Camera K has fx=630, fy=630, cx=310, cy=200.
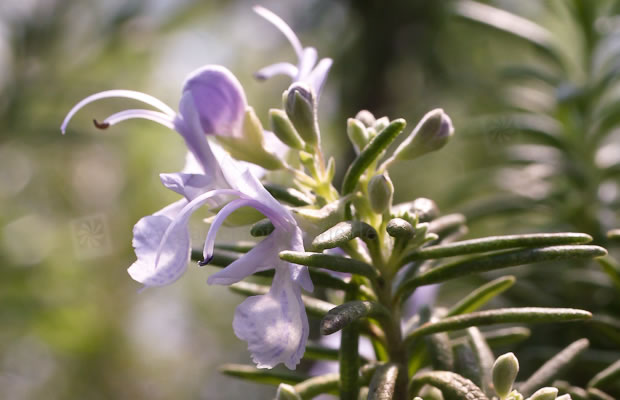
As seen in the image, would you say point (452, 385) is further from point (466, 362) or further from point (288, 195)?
point (288, 195)

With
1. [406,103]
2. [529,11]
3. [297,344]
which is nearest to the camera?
[297,344]

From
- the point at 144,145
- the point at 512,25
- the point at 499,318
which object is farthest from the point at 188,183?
the point at 144,145

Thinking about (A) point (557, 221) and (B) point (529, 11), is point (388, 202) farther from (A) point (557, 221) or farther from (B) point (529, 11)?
(B) point (529, 11)

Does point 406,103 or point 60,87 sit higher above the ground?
point 406,103

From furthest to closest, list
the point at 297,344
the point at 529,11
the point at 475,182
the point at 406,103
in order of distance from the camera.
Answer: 1. the point at 529,11
2. the point at 406,103
3. the point at 475,182
4. the point at 297,344

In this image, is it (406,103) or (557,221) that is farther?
(406,103)

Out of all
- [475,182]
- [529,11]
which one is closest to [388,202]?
[475,182]

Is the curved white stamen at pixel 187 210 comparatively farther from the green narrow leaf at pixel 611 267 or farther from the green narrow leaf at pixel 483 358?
the green narrow leaf at pixel 611 267
